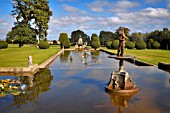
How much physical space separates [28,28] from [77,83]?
→ 112 feet

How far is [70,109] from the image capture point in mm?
6527

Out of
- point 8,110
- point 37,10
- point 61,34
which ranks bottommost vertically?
point 8,110

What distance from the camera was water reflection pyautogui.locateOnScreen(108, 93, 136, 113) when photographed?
6.84m

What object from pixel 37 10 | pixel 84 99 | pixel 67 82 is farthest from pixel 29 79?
pixel 37 10

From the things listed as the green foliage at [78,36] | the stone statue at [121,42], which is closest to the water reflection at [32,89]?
the stone statue at [121,42]

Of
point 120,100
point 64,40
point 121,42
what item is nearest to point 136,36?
point 64,40

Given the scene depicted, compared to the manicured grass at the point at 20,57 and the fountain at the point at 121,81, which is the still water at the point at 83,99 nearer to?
the fountain at the point at 121,81

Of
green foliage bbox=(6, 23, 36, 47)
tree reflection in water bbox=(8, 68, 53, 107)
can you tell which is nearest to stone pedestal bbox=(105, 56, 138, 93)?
tree reflection in water bbox=(8, 68, 53, 107)

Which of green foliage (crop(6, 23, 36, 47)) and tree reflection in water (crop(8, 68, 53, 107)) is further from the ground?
green foliage (crop(6, 23, 36, 47))

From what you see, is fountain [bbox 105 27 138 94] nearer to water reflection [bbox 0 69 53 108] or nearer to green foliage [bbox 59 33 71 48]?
Result: water reflection [bbox 0 69 53 108]

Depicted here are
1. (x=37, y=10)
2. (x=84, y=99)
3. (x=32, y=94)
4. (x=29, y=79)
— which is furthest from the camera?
(x=37, y=10)

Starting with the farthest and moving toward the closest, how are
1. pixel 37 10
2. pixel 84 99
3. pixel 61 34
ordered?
pixel 61 34
pixel 37 10
pixel 84 99

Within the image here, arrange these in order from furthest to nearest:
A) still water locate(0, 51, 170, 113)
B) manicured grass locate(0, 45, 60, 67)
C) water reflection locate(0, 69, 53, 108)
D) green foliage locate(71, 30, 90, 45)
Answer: green foliage locate(71, 30, 90, 45), manicured grass locate(0, 45, 60, 67), water reflection locate(0, 69, 53, 108), still water locate(0, 51, 170, 113)

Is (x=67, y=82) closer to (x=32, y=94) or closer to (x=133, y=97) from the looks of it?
(x=32, y=94)
